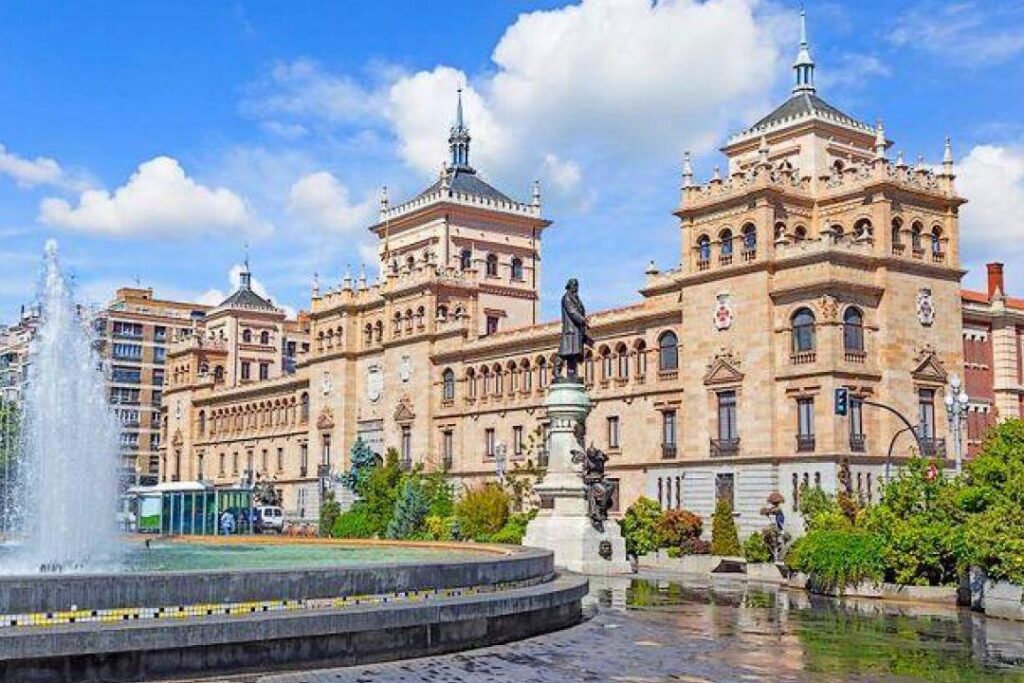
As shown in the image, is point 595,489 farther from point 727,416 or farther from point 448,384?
point 448,384

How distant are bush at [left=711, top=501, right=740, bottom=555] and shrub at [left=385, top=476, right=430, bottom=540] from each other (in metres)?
14.0

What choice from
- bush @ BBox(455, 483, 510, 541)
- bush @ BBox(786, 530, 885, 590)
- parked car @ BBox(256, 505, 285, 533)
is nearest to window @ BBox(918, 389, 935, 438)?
bush @ BBox(455, 483, 510, 541)

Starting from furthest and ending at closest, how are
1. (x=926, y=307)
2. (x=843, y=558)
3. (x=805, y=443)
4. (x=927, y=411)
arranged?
1. (x=926, y=307)
2. (x=927, y=411)
3. (x=805, y=443)
4. (x=843, y=558)

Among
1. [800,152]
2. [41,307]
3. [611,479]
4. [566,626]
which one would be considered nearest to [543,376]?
[611,479]

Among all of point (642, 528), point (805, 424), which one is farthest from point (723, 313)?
point (642, 528)

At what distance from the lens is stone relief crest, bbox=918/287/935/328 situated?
147 ft

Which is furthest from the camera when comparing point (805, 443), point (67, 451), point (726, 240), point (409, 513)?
point (409, 513)

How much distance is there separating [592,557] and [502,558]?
12.5 metres

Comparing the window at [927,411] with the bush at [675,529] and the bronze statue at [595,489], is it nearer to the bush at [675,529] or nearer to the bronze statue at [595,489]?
the bush at [675,529]

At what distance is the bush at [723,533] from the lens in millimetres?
40969

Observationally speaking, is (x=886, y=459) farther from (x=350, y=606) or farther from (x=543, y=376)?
(x=350, y=606)

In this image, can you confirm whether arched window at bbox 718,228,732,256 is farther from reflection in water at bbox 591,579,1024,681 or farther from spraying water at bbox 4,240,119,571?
spraying water at bbox 4,240,119,571

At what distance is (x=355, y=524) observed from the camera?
5769cm

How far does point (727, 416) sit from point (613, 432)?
7882mm
